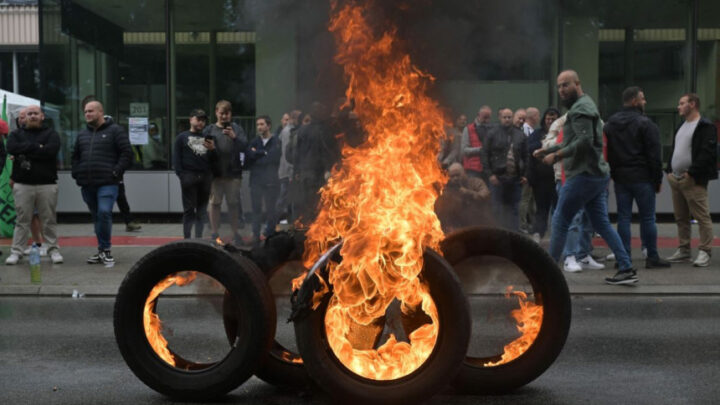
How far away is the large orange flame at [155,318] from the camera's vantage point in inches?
174

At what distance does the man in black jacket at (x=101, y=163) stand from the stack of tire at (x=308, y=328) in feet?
18.1

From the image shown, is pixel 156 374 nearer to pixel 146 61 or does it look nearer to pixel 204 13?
pixel 204 13

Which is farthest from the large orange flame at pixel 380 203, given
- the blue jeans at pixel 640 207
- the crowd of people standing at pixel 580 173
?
the blue jeans at pixel 640 207

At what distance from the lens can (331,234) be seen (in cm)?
461

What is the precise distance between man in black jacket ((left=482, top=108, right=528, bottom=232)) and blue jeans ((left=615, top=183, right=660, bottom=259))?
4.68 feet

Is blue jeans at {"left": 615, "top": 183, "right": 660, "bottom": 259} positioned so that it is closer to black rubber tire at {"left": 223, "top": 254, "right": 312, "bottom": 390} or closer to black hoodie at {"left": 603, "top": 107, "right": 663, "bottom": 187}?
black hoodie at {"left": 603, "top": 107, "right": 663, "bottom": 187}

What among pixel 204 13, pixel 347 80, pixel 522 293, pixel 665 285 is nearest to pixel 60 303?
pixel 204 13

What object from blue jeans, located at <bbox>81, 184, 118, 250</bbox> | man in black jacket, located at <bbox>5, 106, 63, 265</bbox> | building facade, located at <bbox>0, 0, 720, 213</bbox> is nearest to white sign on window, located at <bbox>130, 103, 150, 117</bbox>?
building facade, located at <bbox>0, 0, 720, 213</bbox>

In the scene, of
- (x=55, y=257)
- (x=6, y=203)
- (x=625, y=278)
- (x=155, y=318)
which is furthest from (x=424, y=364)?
(x=6, y=203)

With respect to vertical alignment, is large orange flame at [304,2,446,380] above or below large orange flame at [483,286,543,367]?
above

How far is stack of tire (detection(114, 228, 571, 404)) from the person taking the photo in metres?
3.99

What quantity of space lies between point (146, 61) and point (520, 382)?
11118 millimetres

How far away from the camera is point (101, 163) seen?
31.6 feet

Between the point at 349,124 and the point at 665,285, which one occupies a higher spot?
the point at 349,124
